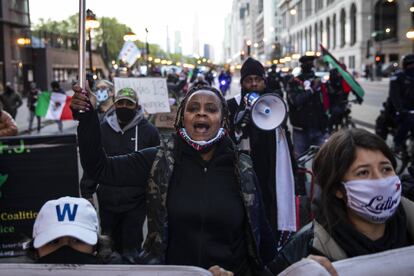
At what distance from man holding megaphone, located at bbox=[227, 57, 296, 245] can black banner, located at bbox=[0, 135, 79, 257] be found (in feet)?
6.42

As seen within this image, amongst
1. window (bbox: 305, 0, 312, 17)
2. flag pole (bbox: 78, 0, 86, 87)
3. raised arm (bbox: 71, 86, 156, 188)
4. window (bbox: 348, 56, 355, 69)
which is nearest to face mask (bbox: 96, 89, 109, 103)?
raised arm (bbox: 71, 86, 156, 188)

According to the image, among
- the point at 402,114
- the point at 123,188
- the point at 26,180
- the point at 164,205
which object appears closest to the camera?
the point at 164,205

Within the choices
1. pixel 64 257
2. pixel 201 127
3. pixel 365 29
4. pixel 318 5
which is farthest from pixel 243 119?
pixel 318 5

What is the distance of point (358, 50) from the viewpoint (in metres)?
80.8

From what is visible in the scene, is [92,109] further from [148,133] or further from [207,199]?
[148,133]

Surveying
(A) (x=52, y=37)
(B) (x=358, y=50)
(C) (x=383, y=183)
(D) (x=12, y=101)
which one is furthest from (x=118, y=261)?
(B) (x=358, y=50)

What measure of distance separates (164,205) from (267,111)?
2439 mm

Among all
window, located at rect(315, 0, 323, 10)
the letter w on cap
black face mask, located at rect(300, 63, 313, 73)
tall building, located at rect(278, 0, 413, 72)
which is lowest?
the letter w on cap

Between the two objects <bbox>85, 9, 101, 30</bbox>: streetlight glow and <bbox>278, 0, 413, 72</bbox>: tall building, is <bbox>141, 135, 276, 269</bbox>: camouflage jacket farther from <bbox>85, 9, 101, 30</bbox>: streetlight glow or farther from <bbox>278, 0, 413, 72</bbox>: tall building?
<bbox>278, 0, 413, 72</bbox>: tall building

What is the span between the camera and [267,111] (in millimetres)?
5141

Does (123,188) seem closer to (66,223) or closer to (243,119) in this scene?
(243,119)

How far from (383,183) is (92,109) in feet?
5.10

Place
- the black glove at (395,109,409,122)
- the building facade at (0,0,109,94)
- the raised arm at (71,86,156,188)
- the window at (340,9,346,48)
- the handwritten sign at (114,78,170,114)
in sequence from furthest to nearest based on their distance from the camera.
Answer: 1. the window at (340,9,346,48)
2. the building facade at (0,0,109,94)
3. the handwritten sign at (114,78,170,114)
4. the black glove at (395,109,409,122)
5. the raised arm at (71,86,156,188)

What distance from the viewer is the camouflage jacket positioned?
293cm
